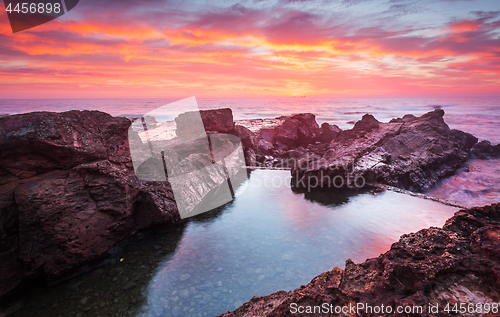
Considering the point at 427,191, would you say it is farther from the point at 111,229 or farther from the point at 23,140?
the point at 23,140

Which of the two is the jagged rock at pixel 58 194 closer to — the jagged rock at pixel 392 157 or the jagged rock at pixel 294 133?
the jagged rock at pixel 392 157

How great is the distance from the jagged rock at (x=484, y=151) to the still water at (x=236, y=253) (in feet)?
42.6

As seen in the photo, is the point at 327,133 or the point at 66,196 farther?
the point at 327,133

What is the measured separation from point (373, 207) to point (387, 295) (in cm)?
904

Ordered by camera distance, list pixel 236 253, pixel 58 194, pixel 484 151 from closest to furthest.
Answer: pixel 58 194, pixel 236 253, pixel 484 151

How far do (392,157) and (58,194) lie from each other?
666 inches

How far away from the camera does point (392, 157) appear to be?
14797 millimetres

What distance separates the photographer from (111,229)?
24.0 ft

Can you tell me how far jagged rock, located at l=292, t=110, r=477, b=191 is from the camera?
1372 centimetres

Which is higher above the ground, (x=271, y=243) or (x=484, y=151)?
(x=484, y=151)

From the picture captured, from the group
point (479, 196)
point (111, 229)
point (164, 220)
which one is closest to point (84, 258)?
point (111, 229)

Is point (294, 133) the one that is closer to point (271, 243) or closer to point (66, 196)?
point (271, 243)

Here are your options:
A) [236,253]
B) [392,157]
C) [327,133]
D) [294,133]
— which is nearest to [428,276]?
[236,253]

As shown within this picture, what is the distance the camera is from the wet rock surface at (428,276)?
2.98 meters
